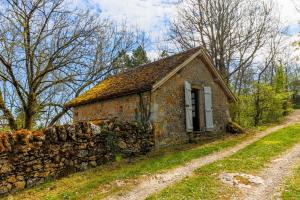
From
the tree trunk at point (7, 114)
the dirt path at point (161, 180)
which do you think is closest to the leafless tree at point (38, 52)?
the tree trunk at point (7, 114)

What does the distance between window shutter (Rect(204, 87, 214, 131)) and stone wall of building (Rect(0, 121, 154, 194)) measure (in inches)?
174

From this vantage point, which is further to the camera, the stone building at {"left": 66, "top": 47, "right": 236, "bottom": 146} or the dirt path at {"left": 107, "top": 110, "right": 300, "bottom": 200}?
the stone building at {"left": 66, "top": 47, "right": 236, "bottom": 146}

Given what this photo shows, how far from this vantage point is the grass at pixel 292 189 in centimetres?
493

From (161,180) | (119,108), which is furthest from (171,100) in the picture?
(161,180)

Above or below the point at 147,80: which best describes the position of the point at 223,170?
below

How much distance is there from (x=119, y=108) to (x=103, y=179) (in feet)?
17.3

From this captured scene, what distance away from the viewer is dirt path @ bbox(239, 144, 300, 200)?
5.16 metres

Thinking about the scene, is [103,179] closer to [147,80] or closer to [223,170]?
[223,170]

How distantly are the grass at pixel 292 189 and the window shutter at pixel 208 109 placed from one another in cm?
664

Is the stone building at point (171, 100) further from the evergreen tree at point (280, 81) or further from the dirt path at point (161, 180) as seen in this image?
the evergreen tree at point (280, 81)

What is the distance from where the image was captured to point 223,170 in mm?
6883

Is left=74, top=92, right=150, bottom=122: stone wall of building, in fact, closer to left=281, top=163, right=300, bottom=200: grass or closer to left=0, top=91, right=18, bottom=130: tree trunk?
left=0, top=91, right=18, bottom=130: tree trunk

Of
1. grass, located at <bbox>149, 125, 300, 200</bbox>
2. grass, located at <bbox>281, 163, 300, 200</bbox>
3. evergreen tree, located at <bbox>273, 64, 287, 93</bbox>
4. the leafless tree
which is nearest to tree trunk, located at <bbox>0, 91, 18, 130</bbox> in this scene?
the leafless tree

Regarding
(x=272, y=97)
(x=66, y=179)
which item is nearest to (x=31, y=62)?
(x=66, y=179)
